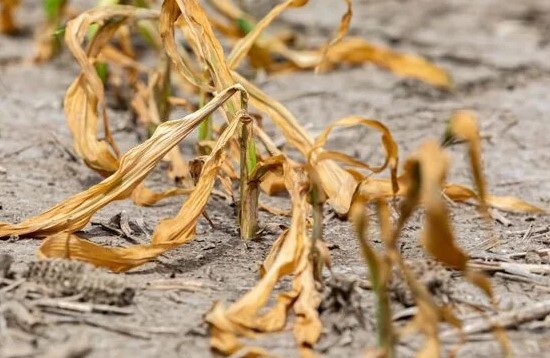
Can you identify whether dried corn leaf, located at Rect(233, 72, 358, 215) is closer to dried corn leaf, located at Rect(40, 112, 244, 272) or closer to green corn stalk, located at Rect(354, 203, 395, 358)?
dried corn leaf, located at Rect(40, 112, 244, 272)

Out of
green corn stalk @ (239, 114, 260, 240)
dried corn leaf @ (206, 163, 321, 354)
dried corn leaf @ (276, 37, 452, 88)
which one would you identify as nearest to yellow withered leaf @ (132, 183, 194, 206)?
green corn stalk @ (239, 114, 260, 240)

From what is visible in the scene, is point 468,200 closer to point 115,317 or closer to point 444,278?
point 444,278

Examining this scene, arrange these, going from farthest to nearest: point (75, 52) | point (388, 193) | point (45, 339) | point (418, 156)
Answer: point (75, 52) → point (388, 193) → point (45, 339) → point (418, 156)

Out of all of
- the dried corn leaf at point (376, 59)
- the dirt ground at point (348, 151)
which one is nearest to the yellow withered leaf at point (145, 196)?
the dirt ground at point (348, 151)

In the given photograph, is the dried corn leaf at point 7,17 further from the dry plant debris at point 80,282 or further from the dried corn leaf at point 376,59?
the dry plant debris at point 80,282

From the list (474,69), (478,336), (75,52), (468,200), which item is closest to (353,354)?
(478,336)
